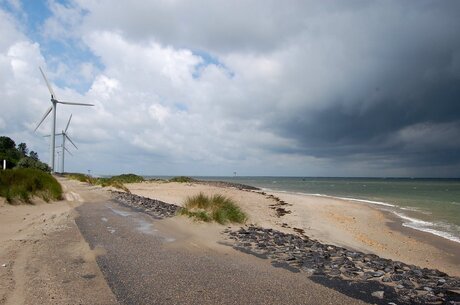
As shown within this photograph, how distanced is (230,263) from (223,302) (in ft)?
8.43

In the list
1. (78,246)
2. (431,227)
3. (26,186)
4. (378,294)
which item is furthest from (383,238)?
(26,186)

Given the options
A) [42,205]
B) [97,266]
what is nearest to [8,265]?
[97,266]

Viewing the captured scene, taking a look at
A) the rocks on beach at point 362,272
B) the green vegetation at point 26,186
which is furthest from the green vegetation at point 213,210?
the green vegetation at point 26,186

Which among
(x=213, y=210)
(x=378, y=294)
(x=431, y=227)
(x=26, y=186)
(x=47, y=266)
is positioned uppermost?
(x=26, y=186)

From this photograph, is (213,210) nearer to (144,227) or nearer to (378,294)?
(144,227)

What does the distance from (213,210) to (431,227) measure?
15.0 meters

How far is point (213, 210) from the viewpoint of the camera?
52.0ft

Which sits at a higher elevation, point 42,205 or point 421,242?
Answer: point 42,205

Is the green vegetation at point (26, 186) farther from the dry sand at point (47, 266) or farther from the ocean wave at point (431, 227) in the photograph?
the ocean wave at point (431, 227)

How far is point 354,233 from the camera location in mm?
19328

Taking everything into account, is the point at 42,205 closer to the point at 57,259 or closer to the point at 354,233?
the point at 57,259

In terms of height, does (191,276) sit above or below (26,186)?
below

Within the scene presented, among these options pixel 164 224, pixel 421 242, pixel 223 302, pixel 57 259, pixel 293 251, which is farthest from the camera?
pixel 421 242

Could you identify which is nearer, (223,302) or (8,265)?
(223,302)
